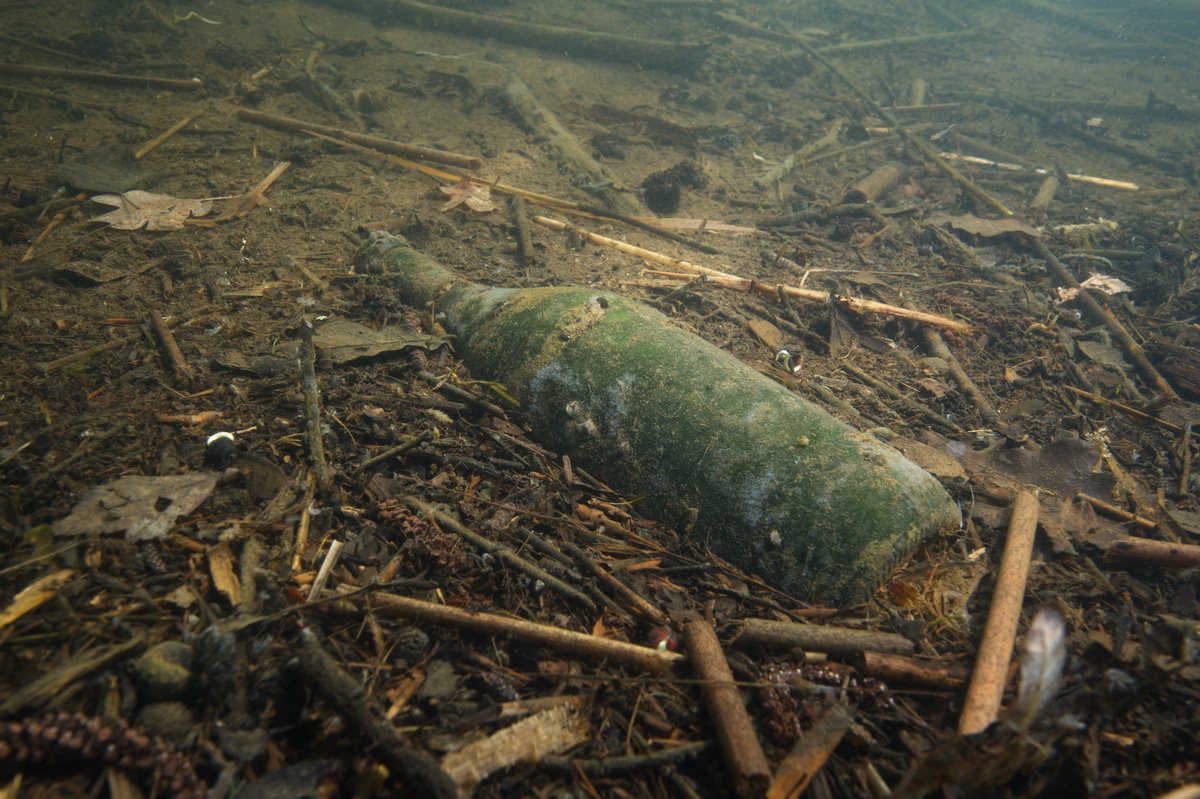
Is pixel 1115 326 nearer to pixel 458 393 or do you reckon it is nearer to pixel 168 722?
pixel 458 393

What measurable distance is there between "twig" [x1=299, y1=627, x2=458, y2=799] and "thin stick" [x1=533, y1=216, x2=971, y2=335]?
446cm

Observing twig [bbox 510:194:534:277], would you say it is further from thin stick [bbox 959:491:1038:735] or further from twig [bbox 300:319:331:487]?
thin stick [bbox 959:491:1038:735]

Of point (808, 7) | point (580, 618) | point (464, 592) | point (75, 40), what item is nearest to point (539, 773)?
point (580, 618)

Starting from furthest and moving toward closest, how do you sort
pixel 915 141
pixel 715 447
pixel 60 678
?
pixel 915 141 → pixel 715 447 → pixel 60 678

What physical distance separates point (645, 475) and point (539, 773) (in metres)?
1.37

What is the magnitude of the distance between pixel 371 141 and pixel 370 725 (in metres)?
7.35

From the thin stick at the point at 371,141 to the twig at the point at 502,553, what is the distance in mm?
5787

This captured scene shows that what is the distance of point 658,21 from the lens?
47.3 ft

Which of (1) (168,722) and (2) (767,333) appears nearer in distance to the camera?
(1) (168,722)

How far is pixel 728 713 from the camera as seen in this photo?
177 centimetres

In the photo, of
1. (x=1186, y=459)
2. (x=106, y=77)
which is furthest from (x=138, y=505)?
(x=106, y=77)

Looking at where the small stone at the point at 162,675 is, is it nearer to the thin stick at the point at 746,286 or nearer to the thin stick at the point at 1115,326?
the thin stick at the point at 746,286

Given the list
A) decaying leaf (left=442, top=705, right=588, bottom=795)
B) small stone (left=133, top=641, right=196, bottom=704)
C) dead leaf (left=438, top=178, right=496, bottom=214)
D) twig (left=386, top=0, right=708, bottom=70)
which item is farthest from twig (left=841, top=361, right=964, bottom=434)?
twig (left=386, top=0, right=708, bottom=70)

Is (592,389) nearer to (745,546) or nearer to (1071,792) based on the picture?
(745,546)
